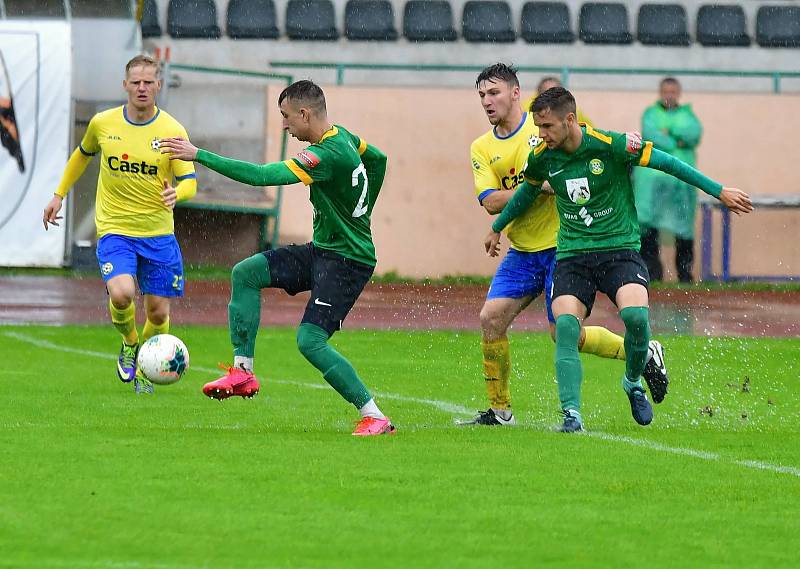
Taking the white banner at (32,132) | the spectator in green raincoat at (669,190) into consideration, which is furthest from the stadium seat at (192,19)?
the spectator in green raincoat at (669,190)

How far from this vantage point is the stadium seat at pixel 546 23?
80.8 feet

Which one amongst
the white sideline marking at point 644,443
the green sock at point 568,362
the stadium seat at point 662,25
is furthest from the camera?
the stadium seat at point 662,25

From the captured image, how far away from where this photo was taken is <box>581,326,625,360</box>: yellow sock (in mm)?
9680

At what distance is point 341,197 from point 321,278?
0.44m

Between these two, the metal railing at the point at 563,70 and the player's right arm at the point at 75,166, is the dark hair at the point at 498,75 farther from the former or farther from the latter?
the metal railing at the point at 563,70

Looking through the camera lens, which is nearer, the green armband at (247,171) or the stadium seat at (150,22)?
the green armband at (247,171)

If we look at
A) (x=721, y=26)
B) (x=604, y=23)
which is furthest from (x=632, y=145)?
(x=721, y=26)

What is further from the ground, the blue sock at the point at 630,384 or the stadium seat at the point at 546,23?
the stadium seat at the point at 546,23

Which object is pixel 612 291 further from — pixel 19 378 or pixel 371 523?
pixel 19 378

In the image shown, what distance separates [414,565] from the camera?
5.38m

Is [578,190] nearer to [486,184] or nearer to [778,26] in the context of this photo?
[486,184]

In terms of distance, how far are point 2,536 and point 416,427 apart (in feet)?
12.1

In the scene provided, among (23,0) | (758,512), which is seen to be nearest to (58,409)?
(758,512)

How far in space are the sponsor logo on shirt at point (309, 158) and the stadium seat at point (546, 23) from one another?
1670cm
